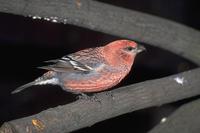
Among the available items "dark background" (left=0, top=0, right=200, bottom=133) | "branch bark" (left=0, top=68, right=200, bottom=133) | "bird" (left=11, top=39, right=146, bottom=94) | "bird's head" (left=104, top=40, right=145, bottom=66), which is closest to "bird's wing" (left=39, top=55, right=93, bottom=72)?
"bird" (left=11, top=39, right=146, bottom=94)

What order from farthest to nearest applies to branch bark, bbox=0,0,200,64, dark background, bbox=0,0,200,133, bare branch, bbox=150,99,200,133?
dark background, bbox=0,0,200,133, bare branch, bbox=150,99,200,133, branch bark, bbox=0,0,200,64

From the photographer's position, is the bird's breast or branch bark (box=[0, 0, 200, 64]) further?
the bird's breast

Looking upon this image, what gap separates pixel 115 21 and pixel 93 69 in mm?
403

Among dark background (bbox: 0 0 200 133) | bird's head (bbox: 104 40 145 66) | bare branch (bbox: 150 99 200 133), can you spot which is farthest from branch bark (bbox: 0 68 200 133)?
dark background (bbox: 0 0 200 133)

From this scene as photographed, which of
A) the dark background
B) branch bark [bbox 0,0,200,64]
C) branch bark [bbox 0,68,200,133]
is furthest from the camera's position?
the dark background

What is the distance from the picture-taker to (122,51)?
3.55 m

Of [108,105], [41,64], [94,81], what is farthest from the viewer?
[41,64]

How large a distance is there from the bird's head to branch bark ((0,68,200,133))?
1.01 feet

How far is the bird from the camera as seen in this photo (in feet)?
11.4

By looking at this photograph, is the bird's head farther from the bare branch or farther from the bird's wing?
the bare branch

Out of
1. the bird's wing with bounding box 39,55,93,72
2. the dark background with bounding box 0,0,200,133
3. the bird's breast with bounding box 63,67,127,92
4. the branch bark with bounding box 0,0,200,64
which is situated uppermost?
the branch bark with bounding box 0,0,200,64

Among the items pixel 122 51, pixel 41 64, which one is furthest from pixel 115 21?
pixel 41 64

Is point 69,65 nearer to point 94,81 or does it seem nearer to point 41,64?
point 94,81

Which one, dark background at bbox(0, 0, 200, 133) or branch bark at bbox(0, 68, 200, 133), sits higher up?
branch bark at bbox(0, 68, 200, 133)
